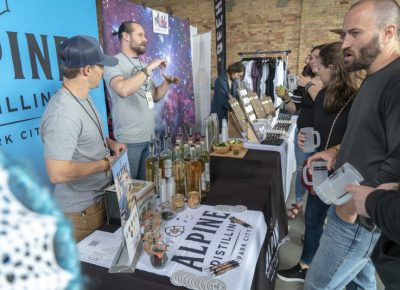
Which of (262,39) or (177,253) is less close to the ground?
(262,39)

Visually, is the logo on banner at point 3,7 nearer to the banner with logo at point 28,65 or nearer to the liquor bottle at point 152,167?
the banner with logo at point 28,65

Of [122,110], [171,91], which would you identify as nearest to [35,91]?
[122,110]

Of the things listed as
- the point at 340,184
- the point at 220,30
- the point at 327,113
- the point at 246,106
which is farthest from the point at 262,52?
the point at 340,184

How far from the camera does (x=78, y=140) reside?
1.19m

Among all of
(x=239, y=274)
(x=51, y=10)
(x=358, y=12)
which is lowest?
(x=239, y=274)

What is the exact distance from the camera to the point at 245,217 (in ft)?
3.89

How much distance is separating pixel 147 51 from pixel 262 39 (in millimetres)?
4697

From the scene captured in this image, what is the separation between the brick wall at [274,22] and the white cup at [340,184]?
5.96 meters

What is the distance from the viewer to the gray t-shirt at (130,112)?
6.59 ft

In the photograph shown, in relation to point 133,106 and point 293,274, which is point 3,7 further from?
point 293,274

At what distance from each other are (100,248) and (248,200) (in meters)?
0.69

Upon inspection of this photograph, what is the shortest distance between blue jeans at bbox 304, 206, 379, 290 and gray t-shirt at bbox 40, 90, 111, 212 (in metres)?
1.03

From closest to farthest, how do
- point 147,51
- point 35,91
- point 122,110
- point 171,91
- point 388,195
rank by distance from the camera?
point 388,195
point 35,91
point 122,110
point 147,51
point 171,91

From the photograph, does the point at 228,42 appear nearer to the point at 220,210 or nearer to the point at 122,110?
the point at 122,110
